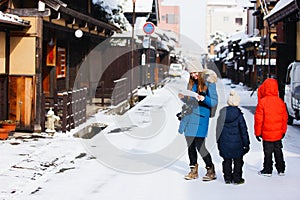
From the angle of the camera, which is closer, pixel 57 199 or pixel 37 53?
pixel 57 199

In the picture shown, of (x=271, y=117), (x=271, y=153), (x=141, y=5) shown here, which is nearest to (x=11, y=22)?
(x=271, y=117)

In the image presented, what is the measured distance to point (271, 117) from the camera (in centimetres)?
744

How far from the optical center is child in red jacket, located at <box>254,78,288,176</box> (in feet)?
24.5

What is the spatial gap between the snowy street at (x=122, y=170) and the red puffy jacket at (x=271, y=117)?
2.29 feet

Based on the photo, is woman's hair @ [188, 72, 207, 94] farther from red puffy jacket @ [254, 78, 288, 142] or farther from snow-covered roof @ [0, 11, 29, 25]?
snow-covered roof @ [0, 11, 29, 25]

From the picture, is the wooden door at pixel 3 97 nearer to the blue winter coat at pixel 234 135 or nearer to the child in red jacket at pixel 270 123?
the blue winter coat at pixel 234 135

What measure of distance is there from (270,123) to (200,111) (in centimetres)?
120

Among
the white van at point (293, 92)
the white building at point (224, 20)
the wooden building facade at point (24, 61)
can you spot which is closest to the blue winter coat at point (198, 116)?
the wooden building facade at point (24, 61)

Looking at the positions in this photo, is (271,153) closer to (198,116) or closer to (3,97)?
(198,116)

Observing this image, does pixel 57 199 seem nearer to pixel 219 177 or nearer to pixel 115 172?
pixel 115 172

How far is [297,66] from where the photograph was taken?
1474cm

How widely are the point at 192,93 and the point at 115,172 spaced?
1906 mm

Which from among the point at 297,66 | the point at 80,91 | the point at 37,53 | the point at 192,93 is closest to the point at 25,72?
the point at 37,53

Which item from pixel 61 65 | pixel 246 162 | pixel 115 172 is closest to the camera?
pixel 115 172
